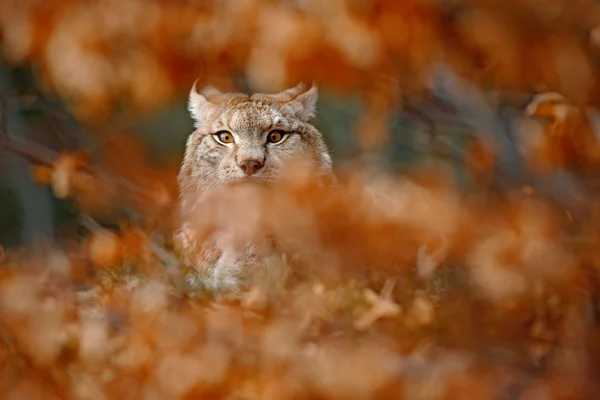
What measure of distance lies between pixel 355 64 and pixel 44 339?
1.68ft

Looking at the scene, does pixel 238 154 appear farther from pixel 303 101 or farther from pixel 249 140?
pixel 303 101

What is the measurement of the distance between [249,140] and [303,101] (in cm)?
10

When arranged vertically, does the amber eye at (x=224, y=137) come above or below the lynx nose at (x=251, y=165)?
above

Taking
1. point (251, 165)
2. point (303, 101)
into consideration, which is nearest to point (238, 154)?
point (251, 165)

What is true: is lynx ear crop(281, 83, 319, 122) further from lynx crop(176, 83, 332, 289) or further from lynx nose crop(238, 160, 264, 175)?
lynx nose crop(238, 160, 264, 175)

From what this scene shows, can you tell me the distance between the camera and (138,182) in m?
1.26

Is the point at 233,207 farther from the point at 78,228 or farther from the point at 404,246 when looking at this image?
the point at 78,228


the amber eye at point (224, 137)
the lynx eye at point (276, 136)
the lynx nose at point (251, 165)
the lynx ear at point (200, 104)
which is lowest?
the lynx nose at point (251, 165)

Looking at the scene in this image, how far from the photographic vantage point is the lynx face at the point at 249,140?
3.15 ft

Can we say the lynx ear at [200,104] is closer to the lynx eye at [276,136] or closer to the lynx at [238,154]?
the lynx at [238,154]

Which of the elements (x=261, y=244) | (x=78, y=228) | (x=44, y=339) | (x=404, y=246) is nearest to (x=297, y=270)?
(x=261, y=244)

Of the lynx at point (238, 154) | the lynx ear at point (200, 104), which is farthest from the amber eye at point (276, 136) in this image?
the lynx ear at point (200, 104)

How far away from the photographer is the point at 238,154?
96 cm

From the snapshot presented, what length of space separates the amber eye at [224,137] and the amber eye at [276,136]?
2.0 inches
